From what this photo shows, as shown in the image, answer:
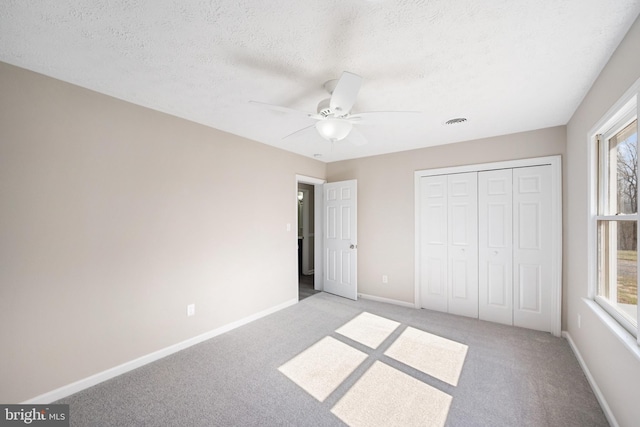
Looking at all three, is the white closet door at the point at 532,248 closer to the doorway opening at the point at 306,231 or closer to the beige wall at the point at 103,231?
the beige wall at the point at 103,231

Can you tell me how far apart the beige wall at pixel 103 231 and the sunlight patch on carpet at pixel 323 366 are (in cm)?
118

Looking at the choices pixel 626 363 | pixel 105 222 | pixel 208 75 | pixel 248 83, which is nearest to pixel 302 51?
pixel 248 83

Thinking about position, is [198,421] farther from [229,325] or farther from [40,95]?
[40,95]

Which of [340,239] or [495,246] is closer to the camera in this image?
[495,246]

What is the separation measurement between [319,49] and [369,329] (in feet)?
9.80

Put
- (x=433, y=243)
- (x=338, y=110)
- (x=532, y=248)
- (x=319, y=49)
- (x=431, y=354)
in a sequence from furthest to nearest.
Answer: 1. (x=433, y=243)
2. (x=532, y=248)
3. (x=431, y=354)
4. (x=338, y=110)
5. (x=319, y=49)

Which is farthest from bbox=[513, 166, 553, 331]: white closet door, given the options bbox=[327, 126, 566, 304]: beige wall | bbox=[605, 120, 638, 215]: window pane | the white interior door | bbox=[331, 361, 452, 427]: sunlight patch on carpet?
the white interior door

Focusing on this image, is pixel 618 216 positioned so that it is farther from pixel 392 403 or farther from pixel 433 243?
pixel 433 243

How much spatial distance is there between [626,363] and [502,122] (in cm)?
238

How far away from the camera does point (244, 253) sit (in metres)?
3.45

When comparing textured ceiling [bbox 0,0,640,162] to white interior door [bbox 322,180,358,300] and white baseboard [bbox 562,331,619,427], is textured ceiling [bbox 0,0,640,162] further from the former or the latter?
white baseboard [bbox 562,331,619,427]

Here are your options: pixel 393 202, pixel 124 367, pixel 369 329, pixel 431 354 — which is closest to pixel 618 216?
pixel 431 354

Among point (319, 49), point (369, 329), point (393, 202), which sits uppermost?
point (319, 49)

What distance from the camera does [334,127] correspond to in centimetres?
Result: 209
